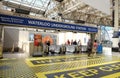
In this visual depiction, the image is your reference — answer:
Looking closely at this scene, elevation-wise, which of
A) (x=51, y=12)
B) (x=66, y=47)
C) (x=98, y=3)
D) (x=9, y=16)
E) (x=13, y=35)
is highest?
(x=51, y=12)

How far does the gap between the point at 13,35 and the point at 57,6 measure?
5.70 meters

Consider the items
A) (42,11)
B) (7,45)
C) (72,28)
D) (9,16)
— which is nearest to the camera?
(9,16)

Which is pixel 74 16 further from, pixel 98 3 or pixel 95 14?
pixel 98 3

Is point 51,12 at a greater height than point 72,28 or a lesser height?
greater

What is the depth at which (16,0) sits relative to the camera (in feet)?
42.1

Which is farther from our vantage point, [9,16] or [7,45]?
[7,45]

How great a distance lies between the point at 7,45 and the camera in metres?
12.8

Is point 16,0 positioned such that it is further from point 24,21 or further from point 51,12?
point 24,21

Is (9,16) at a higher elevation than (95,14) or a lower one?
lower

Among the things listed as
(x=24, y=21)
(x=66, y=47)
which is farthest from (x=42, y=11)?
(x=24, y=21)

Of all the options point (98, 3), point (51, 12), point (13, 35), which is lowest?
point (13, 35)

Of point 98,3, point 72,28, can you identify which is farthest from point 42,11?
point 98,3

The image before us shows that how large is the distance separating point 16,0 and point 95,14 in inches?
421

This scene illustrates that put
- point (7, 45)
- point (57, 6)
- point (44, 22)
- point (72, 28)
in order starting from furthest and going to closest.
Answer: point (57, 6)
point (7, 45)
point (72, 28)
point (44, 22)
